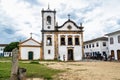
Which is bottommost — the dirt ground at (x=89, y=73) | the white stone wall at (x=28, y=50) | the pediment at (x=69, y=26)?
the dirt ground at (x=89, y=73)

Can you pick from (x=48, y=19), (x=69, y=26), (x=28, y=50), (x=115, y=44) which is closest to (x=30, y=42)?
(x=28, y=50)

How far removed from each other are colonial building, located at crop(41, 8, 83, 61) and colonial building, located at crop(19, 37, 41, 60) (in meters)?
1.12

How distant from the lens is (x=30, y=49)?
45.8 m

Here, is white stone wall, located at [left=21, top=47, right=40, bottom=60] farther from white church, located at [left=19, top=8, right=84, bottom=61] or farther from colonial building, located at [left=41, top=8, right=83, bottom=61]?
colonial building, located at [left=41, top=8, right=83, bottom=61]

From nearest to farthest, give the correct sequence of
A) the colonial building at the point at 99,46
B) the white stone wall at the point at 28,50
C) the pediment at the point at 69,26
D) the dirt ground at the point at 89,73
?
the dirt ground at the point at 89,73, the white stone wall at the point at 28,50, the pediment at the point at 69,26, the colonial building at the point at 99,46

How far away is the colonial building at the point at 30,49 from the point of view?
45525 millimetres

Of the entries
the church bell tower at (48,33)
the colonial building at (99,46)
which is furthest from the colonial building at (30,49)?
the colonial building at (99,46)

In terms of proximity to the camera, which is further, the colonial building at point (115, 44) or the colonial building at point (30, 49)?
the colonial building at point (30, 49)

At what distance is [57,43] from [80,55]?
190 inches

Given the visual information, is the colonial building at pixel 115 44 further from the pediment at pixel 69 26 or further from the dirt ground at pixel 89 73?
the dirt ground at pixel 89 73

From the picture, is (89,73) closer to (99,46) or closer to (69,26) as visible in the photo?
(69,26)

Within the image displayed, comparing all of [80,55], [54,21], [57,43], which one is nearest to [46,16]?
[54,21]

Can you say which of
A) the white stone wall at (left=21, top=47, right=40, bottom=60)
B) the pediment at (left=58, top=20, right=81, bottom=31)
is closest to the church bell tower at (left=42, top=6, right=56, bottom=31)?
the pediment at (left=58, top=20, right=81, bottom=31)

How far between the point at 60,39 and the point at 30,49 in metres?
5.83
